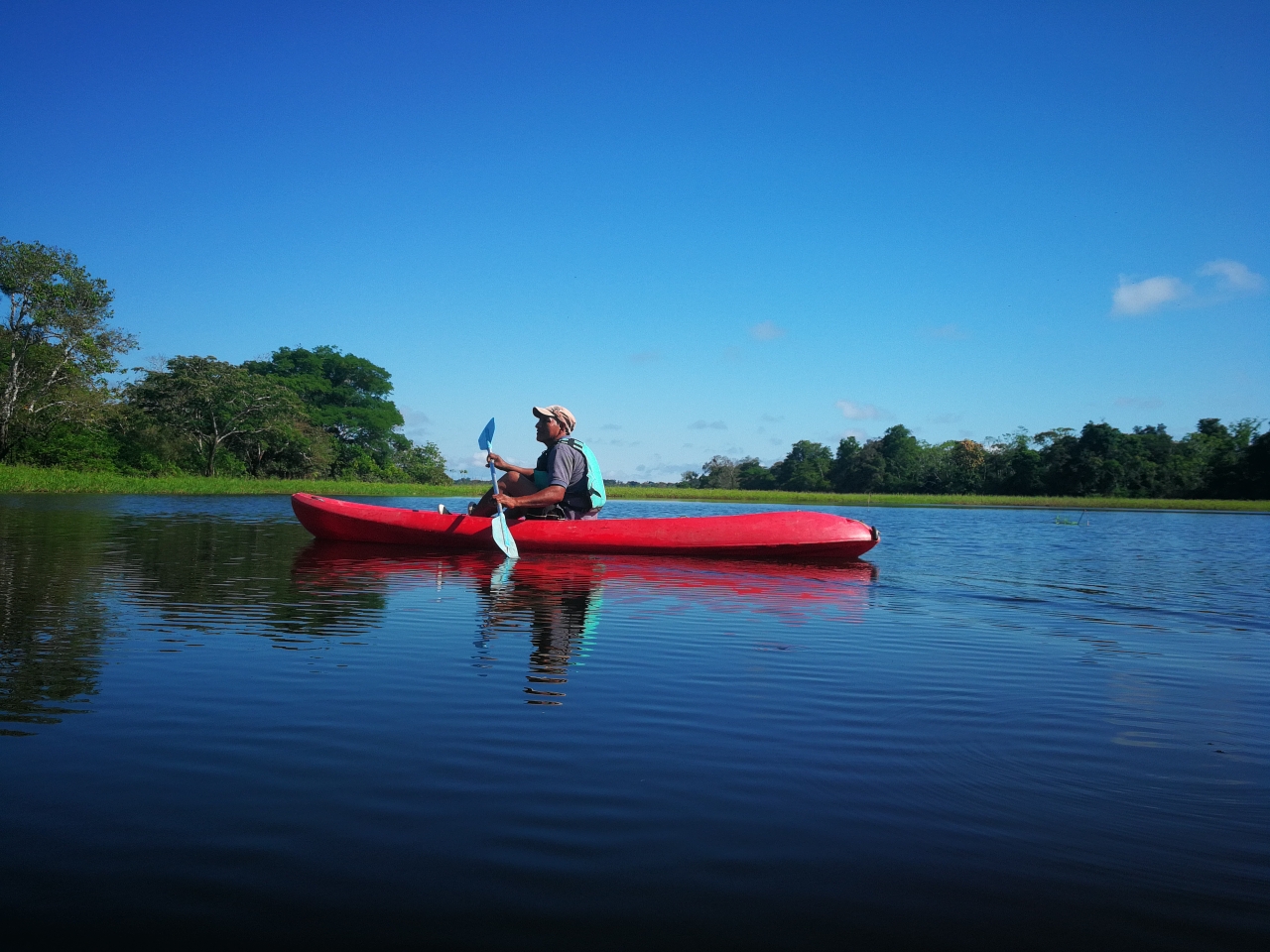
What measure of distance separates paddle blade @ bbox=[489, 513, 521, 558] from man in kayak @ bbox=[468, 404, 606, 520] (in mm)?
316

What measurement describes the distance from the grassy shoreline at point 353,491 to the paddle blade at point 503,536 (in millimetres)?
20959

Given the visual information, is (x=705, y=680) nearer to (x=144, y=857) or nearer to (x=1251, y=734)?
(x=1251, y=734)

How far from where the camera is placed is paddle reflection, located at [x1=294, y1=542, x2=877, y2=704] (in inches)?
197

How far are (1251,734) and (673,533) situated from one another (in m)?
7.29

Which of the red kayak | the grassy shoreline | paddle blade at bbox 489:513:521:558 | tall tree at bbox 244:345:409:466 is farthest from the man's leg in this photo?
tall tree at bbox 244:345:409:466

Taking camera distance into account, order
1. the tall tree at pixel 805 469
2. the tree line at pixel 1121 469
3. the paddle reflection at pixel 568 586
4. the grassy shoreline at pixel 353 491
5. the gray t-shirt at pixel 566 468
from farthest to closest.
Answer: the tall tree at pixel 805 469 → the tree line at pixel 1121 469 → the grassy shoreline at pixel 353 491 → the gray t-shirt at pixel 566 468 → the paddle reflection at pixel 568 586

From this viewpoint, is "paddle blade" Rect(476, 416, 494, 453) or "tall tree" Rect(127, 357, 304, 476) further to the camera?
"tall tree" Rect(127, 357, 304, 476)

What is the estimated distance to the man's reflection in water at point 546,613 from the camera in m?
4.20

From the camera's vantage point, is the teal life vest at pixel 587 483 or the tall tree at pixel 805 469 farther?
the tall tree at pixel 805 469

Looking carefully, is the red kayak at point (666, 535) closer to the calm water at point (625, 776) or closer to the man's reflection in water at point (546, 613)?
the man's reflection in water at point (546, 613)

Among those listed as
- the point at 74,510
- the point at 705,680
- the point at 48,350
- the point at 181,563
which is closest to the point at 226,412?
the point at 48,350

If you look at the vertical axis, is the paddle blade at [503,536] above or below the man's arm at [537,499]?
below

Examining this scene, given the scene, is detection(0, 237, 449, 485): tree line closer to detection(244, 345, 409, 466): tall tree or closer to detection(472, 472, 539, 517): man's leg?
detection(244, 345, 409, 466): tall tree

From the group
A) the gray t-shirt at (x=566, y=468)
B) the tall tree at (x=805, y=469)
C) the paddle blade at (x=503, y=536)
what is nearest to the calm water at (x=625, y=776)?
the paddle blade at (x=503, y=536)
